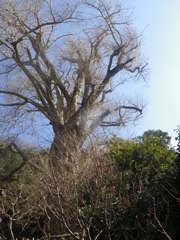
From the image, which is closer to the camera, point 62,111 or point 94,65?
point 62,111

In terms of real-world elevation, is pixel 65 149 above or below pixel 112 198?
above

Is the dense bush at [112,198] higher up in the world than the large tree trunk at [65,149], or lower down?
lower down

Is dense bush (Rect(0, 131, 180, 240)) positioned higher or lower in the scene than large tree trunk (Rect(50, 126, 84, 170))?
lower

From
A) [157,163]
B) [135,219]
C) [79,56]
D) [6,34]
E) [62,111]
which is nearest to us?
[135,219]

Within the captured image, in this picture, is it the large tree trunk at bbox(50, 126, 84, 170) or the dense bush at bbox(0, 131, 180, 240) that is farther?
the large tree trunk at bbox(50, 126, 84, 170)

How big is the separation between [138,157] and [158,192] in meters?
1.70

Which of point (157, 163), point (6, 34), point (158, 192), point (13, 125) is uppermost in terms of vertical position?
point (6, 34)

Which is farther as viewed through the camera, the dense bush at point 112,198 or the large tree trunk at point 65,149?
the large tree trunk at point 65,149

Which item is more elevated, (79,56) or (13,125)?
(79,56)

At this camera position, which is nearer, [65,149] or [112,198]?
[112,198]

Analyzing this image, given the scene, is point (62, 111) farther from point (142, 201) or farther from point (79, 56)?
point (142, 201)

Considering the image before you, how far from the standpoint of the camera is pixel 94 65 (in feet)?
48.2

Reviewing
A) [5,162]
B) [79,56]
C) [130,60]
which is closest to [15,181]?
[5,162]

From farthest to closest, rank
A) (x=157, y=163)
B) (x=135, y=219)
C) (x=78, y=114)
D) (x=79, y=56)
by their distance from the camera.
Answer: (x=79, y=56) → (x=78, y=114) → (x=157, y=163) → (x=135, y=219)
